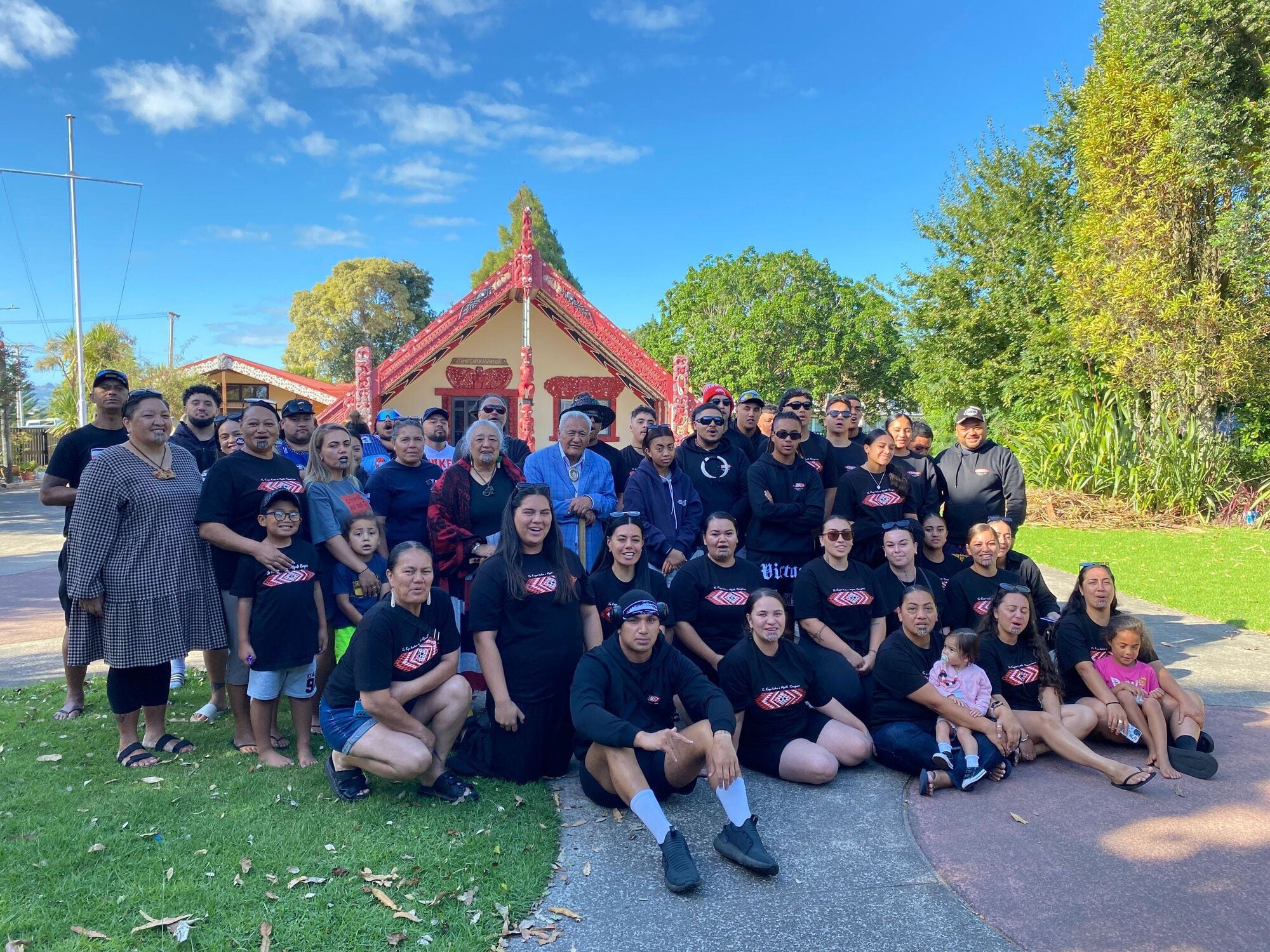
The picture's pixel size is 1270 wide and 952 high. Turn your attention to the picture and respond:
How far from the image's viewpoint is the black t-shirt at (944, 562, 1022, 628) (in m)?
5.04

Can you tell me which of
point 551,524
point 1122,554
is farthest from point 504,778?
point 1122,554

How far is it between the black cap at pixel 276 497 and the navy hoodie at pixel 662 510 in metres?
2.06

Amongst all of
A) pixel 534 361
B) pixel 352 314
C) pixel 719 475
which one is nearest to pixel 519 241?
pixel 352 314

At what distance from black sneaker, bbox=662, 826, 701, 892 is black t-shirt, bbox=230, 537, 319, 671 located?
2280mm

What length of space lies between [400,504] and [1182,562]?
418 inches

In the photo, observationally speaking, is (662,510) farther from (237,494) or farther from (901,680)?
(237,494)


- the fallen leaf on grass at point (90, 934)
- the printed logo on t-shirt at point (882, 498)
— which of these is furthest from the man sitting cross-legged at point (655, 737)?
the printed logo on t-shirt at point (882, 498)

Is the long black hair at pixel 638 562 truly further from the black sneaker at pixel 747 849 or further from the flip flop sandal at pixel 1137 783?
the flip flop sandal at pixel 1137 783

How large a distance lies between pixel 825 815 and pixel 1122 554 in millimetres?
9704

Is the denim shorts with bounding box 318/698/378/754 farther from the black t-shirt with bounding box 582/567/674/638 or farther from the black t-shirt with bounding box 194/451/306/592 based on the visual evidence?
the black t-shirt with bounding box 582/567/674/638

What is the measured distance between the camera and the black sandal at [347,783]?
392cm

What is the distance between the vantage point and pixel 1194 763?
14.1ft

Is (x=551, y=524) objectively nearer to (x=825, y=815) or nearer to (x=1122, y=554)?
(x=825, y=815)

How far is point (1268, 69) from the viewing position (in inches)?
518
